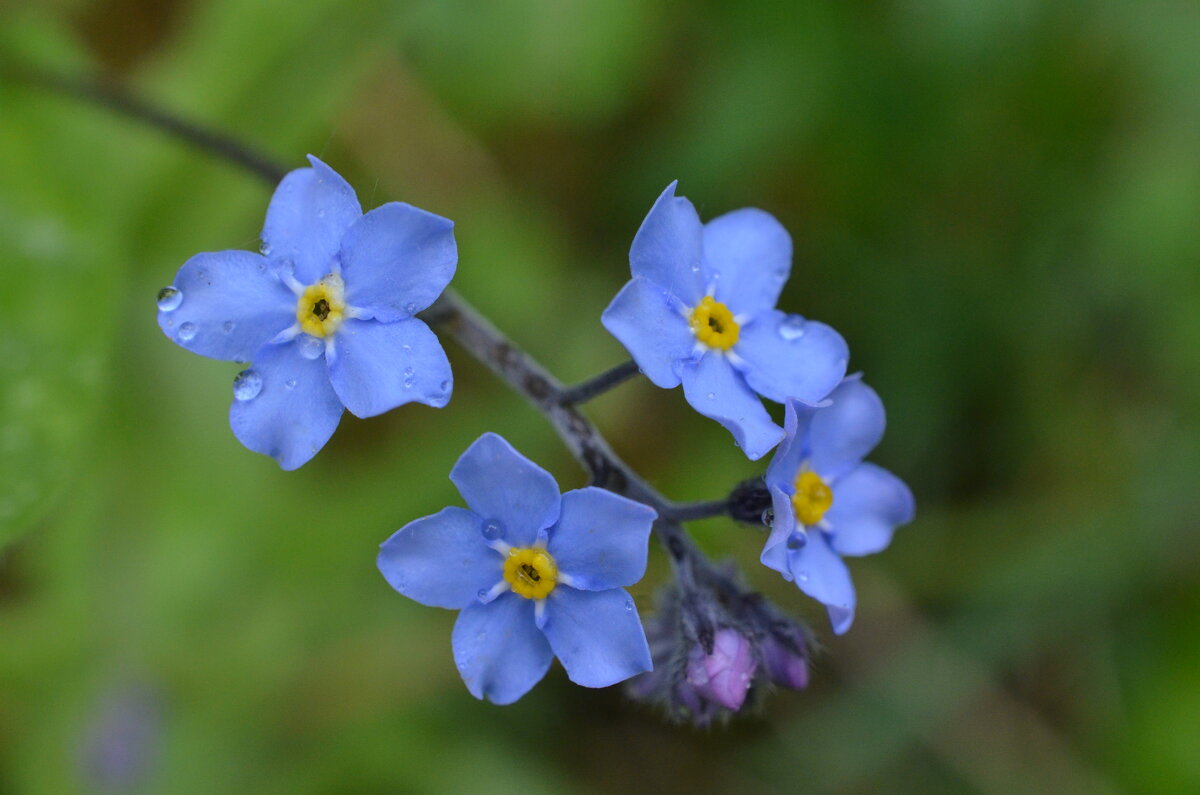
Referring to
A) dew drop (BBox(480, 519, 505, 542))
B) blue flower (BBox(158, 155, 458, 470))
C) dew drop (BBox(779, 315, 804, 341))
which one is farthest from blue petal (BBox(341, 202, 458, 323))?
dew drop (BBox(779, 315, 804, 341))

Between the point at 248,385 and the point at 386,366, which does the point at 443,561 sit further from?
the point at 248,385

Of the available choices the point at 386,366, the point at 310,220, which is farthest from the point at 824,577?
the point at 310,220

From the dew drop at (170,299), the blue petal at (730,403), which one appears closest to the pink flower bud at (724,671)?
the blue petal at (730,403)

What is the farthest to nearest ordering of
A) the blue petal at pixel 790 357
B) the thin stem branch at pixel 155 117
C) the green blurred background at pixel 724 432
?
the green blurred background at pixel 724 432 < the thin stem branch at pixel 155 117 < the blue petal at pixel 790 357

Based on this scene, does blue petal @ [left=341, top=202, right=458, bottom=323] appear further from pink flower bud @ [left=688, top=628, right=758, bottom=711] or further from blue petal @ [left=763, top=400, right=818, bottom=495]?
pink flower bud @ [left=688, top=628, right=758, bottom=711]

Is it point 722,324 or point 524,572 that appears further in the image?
point 722,324

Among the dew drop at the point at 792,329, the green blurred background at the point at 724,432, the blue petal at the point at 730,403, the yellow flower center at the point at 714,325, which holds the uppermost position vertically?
the dew drop at the point at 792,329

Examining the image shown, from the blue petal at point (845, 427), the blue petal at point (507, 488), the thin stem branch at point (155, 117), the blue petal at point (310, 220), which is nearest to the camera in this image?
the blue petal at point (507, 488)

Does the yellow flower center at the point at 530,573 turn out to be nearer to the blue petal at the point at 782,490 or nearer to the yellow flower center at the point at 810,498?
the blue petal at the point at 782,490
